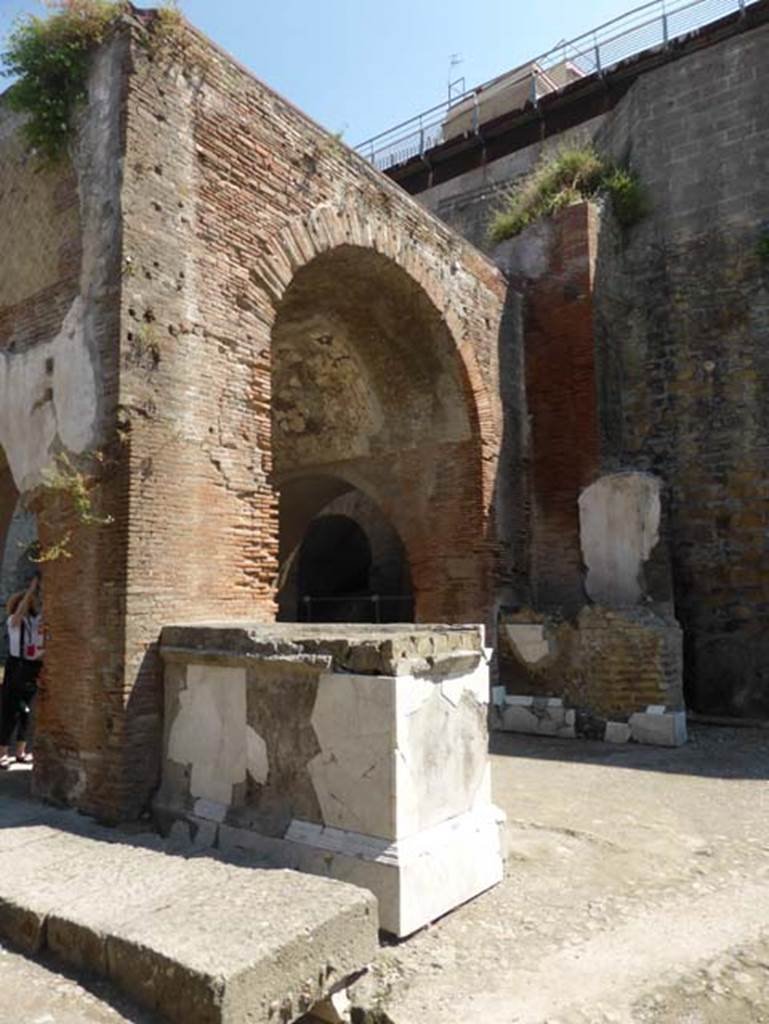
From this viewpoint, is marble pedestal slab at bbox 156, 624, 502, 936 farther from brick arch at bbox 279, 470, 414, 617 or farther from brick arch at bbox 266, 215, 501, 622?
brick arch at bbox 279, 470, 414, 617

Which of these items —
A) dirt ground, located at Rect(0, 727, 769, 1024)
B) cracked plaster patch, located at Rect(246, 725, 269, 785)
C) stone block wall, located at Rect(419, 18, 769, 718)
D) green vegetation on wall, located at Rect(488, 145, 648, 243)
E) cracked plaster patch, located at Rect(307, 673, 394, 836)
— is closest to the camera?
dirt ground, located at Rect(0, 727, 769, 1024)

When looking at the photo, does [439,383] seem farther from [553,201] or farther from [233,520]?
[233,520]

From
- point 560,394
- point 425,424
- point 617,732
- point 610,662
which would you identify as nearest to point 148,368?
point 425,424

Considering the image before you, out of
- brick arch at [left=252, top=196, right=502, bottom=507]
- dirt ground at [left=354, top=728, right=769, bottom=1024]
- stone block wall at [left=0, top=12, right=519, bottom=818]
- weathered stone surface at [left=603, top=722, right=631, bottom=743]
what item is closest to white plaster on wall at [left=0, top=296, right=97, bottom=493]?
stone block wall at [left=0, top=12, right=519, bottom=818]

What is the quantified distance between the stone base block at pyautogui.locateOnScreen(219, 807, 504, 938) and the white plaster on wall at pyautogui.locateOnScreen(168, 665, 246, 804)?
0.25 meters

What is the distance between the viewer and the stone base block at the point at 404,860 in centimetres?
324

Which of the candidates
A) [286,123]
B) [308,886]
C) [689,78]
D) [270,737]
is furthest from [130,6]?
[689,78]

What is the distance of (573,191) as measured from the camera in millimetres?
10047

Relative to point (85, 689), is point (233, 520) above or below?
above

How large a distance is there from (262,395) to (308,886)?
131 inches

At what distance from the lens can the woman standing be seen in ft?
18.0

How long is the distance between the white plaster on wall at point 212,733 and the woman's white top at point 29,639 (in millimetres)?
1731

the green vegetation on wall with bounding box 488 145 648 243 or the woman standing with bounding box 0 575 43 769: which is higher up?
the green vegetation on wall with bounding box 488 145 648 243

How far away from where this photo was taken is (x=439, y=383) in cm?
867
